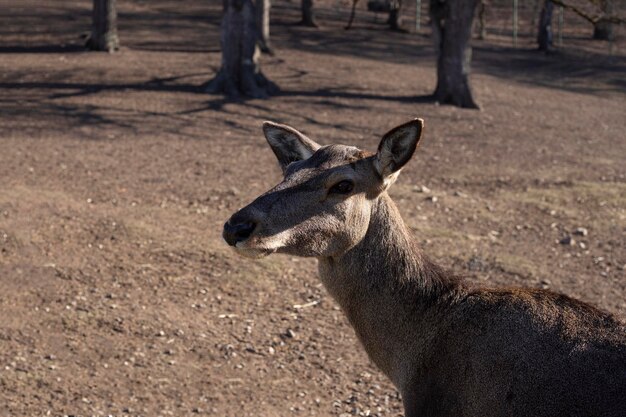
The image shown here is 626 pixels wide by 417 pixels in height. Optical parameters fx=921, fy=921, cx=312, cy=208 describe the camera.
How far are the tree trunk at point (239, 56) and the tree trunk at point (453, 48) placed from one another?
3.69 m

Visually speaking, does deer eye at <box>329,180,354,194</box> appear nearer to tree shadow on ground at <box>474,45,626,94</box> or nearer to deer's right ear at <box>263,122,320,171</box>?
deer's right ear at <box>263,122,320,171</box>

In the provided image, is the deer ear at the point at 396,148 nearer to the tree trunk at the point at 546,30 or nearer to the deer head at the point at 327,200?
the deer head at the point at 327,200

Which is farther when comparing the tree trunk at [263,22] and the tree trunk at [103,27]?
the tree trunk at [263,22]

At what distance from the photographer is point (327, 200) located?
186 inches

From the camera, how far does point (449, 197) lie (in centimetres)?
1207

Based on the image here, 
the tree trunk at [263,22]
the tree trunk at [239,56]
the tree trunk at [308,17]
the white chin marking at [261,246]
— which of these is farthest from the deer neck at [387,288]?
the tree trunk at [308,17]

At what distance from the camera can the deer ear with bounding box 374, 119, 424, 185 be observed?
461cm

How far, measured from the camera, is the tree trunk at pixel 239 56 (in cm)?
1764

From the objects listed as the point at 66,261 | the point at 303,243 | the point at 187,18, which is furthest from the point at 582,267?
the point at 187,18

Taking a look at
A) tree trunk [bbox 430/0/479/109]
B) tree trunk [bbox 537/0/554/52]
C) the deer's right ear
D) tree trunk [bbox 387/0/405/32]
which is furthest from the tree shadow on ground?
the deer's right ear

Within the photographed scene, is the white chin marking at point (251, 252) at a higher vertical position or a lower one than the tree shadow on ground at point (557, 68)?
higher

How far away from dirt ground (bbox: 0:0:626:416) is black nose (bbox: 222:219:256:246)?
2.57 m

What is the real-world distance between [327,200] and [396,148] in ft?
1.45

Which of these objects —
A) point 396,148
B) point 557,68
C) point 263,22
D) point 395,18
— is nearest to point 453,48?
point 263,22
